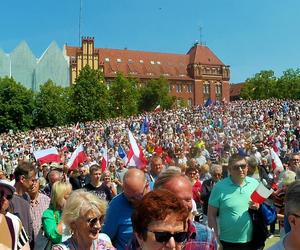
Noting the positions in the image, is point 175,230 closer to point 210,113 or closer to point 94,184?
point 94,184

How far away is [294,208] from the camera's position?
2934 mm

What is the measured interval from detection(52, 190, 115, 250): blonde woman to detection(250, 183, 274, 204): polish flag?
184 cm

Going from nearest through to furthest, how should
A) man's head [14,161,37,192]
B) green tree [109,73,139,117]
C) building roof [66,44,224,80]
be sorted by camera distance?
man's head [14,161,37,192]
green tree [109,73,139,117]
building roof [66,44,224,80]

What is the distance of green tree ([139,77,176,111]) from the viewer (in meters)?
92.3

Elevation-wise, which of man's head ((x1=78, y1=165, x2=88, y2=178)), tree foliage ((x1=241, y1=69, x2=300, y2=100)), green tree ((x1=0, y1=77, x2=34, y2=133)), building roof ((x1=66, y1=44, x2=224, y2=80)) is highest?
building roof ((x1=66, y1=44, x2=224, y2=80))

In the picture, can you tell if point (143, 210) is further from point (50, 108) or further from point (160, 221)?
point (50, 108)

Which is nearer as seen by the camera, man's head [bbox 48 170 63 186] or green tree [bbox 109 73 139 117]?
man's head [bbox 48 170 63 186]

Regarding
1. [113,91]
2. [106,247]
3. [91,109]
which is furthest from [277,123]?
[113,91]

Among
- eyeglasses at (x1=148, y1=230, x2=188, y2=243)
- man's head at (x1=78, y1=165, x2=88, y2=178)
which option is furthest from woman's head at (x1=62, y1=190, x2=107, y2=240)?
man's head at (x1=78, y1=165, x2=88, y2=178)

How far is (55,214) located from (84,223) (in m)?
1.44

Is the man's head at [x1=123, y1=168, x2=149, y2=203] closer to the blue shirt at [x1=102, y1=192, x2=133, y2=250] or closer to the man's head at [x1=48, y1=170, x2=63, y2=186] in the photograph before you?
the blue shirt at [x1=102, y1=192, x2=133, y2=250]

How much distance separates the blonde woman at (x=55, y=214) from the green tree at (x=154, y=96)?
86.6 m

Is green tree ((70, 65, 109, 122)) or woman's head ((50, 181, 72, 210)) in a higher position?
green tree ((70, 65, 109, 122))

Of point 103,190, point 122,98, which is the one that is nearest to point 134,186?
point 103,190
